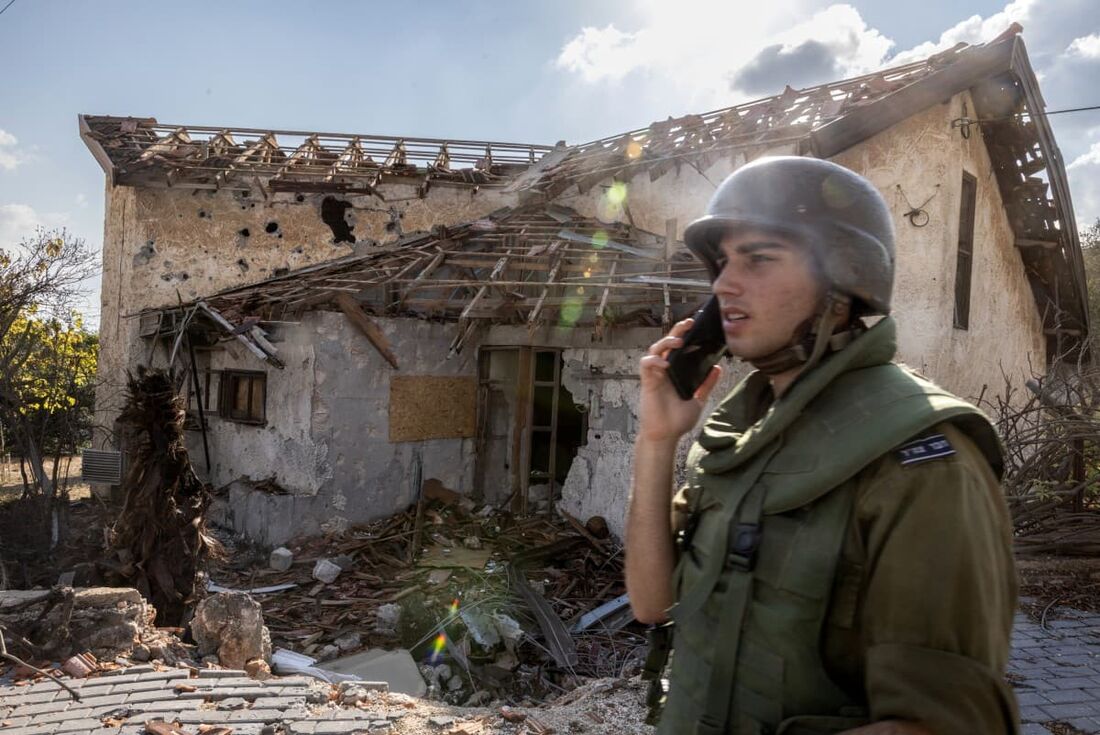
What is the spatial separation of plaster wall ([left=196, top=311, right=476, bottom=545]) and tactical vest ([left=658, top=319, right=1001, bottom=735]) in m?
8.71

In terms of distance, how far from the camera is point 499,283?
8.36 meters

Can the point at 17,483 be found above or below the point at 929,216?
below

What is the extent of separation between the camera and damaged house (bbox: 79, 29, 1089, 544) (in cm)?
852

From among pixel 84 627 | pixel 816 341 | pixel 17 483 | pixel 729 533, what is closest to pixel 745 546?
pixel 729 533

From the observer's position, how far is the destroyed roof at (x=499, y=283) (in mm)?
8492

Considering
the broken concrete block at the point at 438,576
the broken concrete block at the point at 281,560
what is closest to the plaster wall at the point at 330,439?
the broken concrete block at the point at 281,560

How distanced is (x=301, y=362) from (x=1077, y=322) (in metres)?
12.3

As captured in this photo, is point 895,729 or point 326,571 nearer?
point 895,729

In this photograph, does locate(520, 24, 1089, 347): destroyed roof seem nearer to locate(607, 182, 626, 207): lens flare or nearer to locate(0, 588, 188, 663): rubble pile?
locate(607, 182, 626, 207): lens flare

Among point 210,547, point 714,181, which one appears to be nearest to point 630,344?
point 714,181

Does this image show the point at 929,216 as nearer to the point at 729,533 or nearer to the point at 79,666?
the point at 729,533

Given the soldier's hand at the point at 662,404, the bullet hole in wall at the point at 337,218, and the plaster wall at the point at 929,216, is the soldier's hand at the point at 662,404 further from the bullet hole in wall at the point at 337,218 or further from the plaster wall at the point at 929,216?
the bullet hole in wall at the point at 337,218

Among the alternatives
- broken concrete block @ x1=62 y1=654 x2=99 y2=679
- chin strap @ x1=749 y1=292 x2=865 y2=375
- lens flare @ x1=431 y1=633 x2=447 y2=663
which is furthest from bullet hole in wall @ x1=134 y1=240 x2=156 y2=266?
chin strap @ x1=749 y1=292 x2=865 y2=375

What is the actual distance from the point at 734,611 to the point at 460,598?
6683 mm
